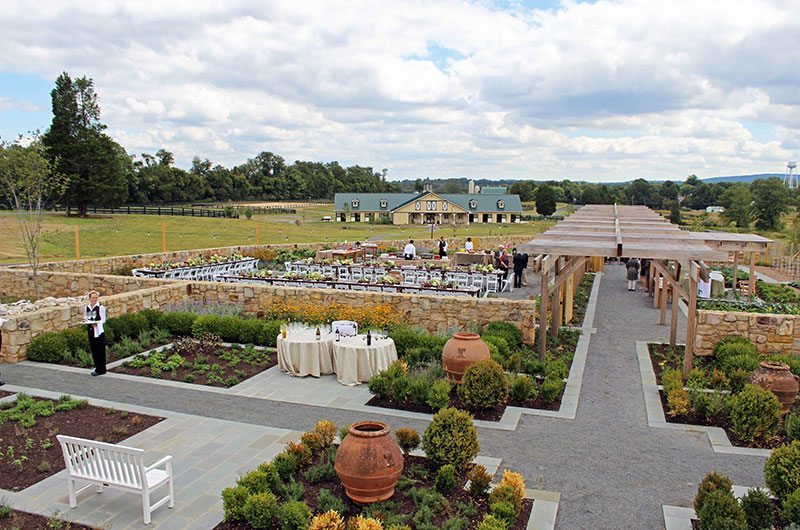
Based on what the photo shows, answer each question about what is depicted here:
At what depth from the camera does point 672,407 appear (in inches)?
326

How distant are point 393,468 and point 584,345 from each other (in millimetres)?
8023

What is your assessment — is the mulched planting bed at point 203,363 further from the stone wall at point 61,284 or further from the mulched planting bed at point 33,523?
the stone wall at point 61,284

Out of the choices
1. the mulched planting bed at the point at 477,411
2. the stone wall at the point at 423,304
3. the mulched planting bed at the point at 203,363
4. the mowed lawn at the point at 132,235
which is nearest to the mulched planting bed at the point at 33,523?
the mulched planting bed at the point at 203,363

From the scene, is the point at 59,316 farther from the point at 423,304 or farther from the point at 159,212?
the point at 159,212

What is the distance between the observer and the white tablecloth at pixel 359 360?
9609mm

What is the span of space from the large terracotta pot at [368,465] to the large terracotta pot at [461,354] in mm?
3548

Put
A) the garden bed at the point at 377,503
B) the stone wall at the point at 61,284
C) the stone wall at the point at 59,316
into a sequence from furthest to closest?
the stone wall at the point at 61,284 → the stone wall at the point at 59,316 → the garden bed at the point at 377,503

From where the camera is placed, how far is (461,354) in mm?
9125

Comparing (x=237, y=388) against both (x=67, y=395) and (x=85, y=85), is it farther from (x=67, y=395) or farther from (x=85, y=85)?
(x=85, y=85)

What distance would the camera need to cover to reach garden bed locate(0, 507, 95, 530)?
5375 mm

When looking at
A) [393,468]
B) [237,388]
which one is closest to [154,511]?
[393,468]

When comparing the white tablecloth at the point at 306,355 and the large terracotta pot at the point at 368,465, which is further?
the white tablecloth at the point at 306,355

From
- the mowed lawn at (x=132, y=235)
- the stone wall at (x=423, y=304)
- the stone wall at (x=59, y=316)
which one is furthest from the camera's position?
the mowed lawn at (x=132, y=235)

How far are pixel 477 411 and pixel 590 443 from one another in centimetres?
160
